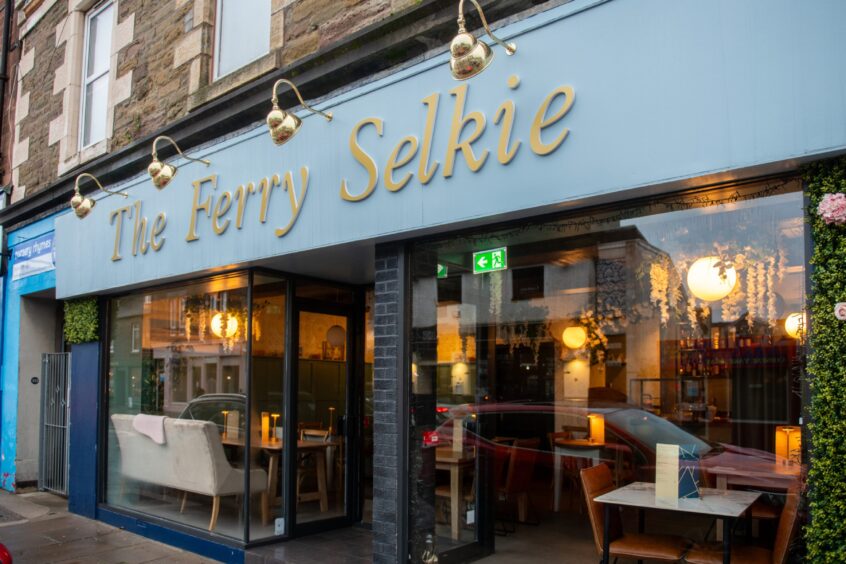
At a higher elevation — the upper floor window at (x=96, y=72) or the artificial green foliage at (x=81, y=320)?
the upper floor window at (x=96, y=72)

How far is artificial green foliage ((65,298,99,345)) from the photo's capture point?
962 cm

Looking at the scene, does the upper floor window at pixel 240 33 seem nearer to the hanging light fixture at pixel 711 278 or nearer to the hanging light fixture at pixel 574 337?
the hanging light fixture at pixel 574 337

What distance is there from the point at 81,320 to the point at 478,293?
628 centimetres

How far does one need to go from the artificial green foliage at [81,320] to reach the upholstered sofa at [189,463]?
145 cm

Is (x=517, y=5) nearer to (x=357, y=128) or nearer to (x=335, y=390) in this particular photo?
(x=357, y=128)

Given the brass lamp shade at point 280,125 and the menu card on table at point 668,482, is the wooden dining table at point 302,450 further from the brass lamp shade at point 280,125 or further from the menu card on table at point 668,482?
the menu card on table at point 668,482

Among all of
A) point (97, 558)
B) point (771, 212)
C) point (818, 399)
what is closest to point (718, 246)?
point (771, 212)

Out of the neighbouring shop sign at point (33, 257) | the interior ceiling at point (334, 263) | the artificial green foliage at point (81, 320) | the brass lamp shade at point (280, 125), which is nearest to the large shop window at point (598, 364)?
the interior ceiling at point (334, 263)

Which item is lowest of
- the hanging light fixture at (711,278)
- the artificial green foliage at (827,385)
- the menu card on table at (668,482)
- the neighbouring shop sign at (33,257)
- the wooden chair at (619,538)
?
the wooden chair at (619,538)

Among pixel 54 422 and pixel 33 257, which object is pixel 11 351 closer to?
pixel 54 422

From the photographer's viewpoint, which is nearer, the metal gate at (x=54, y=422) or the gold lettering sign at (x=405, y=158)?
the gold lettering sign at (x=405, y=158)

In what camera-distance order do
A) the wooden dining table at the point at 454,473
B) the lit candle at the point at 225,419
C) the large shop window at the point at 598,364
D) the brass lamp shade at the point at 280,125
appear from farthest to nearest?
the lit candle at the point at 225,419, the wooden dining table at the point at 454,473, the brass lamp shade at the point at 280,125, the large shop window at the point at 598,364

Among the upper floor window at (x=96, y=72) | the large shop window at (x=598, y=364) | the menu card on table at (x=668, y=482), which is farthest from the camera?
the upper floor window at (x=96, y=72)

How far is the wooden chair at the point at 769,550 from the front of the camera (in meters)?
4.24
